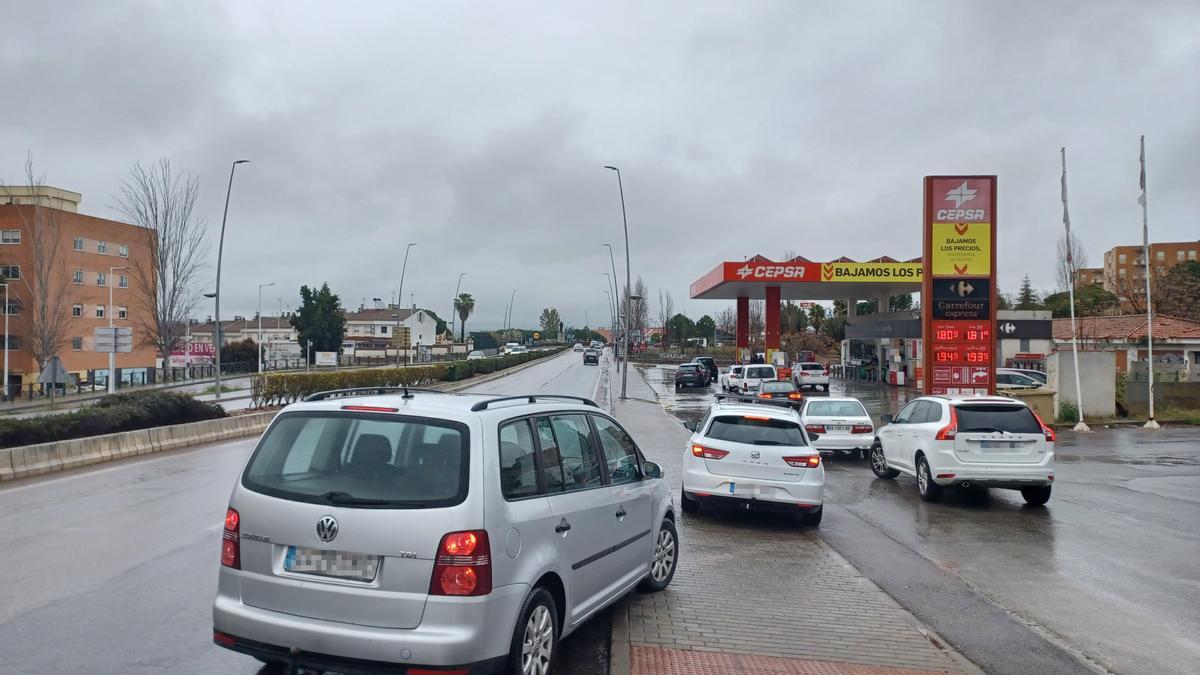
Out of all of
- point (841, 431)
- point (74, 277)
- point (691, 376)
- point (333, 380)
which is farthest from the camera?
point (74, 277)

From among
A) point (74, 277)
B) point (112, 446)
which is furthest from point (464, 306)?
point (112, 446)

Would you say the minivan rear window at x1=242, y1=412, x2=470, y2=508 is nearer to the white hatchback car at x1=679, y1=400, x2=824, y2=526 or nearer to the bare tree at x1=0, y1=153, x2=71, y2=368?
the white hatchback car at x1=679, y1=400, x2=824, y2=526

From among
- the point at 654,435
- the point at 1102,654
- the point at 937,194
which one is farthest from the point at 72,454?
the point at 937,194

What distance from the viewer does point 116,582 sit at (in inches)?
287

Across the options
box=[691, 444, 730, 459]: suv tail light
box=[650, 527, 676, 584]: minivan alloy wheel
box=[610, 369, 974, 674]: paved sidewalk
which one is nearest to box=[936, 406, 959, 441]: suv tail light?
box=[610, 369, 974, 674]: paved sidewalk

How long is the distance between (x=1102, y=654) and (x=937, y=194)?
20255 mm

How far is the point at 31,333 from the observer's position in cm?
4969

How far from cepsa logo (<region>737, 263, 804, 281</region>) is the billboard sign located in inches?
775

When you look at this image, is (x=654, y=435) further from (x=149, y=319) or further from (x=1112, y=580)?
(x=149, y=319)

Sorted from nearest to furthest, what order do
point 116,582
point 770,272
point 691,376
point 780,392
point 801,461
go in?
point 116,582 < point 801,461 < point 780,392 < point 770,272 < point 691,376

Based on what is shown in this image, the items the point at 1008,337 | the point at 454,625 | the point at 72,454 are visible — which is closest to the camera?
the point at 454,625

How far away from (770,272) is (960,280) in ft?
66.4

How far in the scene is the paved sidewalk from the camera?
17.9ft

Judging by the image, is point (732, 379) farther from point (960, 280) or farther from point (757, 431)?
point (757, 431)
